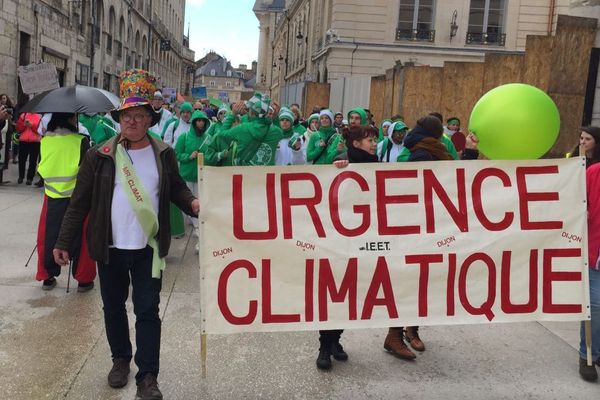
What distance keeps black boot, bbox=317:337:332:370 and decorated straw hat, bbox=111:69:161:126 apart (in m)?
1.93

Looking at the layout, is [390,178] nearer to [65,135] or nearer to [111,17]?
[65,135]

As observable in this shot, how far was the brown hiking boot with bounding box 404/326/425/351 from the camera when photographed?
172 inches

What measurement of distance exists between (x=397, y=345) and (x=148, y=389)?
184cm

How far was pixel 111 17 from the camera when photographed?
30.4 meters

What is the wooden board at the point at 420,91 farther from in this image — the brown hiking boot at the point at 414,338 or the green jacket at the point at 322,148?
the brown hiking boot at the point at 414,338

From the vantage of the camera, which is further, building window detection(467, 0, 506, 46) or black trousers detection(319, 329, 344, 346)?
building window detection(467, 0, 506, 46)

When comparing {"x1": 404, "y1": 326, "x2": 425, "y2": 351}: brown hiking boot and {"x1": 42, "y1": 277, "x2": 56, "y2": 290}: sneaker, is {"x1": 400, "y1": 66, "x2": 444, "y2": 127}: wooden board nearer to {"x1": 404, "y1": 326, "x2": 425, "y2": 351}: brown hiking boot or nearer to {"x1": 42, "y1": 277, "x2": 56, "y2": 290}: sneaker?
{"x1": 404, "y1": 326, "x2": 425, "y2": 351}: brown hiking boot

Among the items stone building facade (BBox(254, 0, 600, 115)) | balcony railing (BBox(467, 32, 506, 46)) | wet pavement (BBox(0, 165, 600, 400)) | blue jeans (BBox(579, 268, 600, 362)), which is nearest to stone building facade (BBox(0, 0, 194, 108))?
stone building facade (BBox(254, 0, 600, 115))

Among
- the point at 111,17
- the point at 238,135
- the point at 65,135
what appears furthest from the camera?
the point at 111,17

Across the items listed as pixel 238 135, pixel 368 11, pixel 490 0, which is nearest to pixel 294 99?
pixel 368 11

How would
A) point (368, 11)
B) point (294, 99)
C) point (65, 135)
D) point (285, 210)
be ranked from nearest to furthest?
1. point (285, 210)
2. point (65, 135)
3. point (294, 99)
4. point (368, 11)

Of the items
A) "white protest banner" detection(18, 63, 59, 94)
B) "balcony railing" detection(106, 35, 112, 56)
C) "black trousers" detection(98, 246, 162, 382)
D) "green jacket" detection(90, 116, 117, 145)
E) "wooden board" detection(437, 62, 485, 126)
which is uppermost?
"balcony railing" detection(106, 35, 112, 56)

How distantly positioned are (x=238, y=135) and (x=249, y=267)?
11.7 ft

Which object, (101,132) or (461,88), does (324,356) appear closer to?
(101,132)
